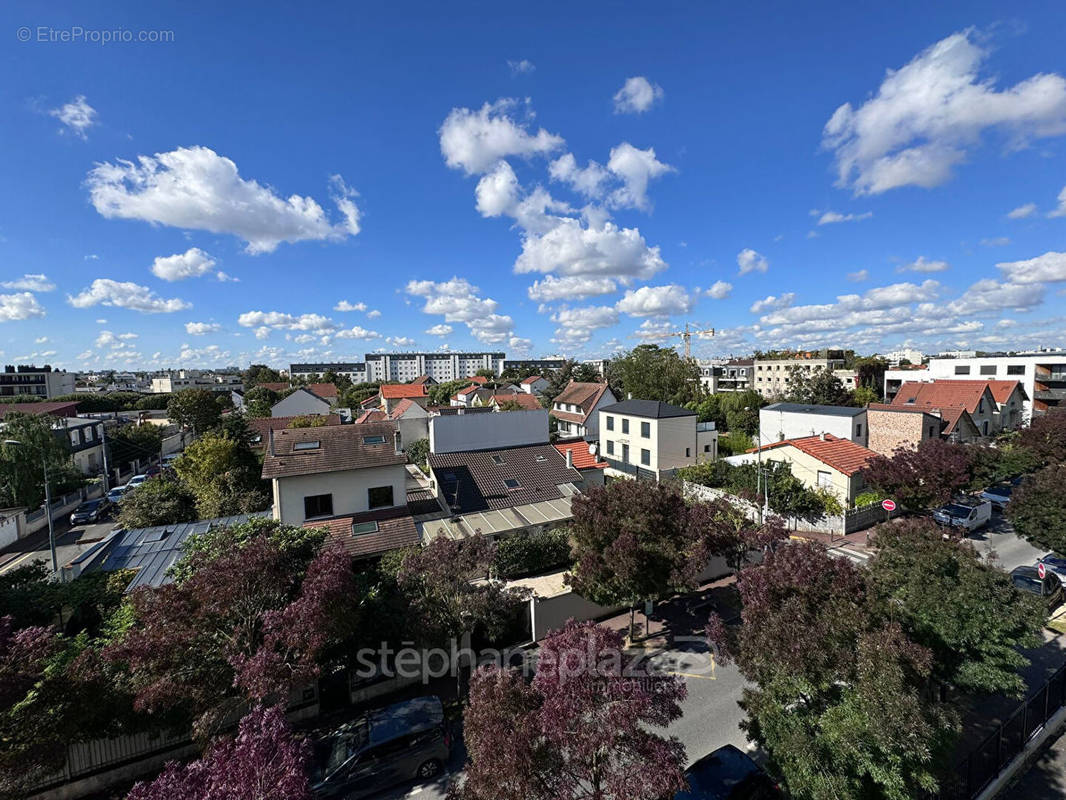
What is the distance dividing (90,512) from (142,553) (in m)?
22.0

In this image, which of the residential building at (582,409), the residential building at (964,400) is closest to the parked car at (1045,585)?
the residential building at (964,400)

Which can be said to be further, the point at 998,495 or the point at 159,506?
the point at 998,495

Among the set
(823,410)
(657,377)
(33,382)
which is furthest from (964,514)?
(33,382)

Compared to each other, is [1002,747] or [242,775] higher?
[242,775]

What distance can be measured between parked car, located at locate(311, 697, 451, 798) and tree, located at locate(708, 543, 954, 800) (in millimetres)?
6763

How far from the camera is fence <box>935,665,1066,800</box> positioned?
8672 mm

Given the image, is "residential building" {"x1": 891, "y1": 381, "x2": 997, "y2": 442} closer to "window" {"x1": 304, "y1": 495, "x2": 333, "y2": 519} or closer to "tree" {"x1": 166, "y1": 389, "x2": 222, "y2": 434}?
"window" {"x1": 304, "y1": 495, "x2": 333, "y2": 519}

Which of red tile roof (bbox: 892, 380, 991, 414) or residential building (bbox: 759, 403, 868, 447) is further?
red tile roof (bbox: 892, 380, 991, 414)

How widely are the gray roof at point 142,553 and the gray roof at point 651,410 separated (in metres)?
27.9

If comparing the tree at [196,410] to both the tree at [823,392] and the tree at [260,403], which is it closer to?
the tree at [260,403]

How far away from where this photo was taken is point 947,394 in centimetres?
4228

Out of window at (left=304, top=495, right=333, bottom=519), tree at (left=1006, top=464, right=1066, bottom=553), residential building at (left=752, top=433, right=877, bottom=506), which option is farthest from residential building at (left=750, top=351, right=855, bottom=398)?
window at (left=304, top=495, right=333, bottom=519)

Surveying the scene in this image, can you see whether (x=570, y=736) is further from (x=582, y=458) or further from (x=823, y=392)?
(x=823, y=392)

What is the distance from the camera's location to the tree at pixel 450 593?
36.7ft
